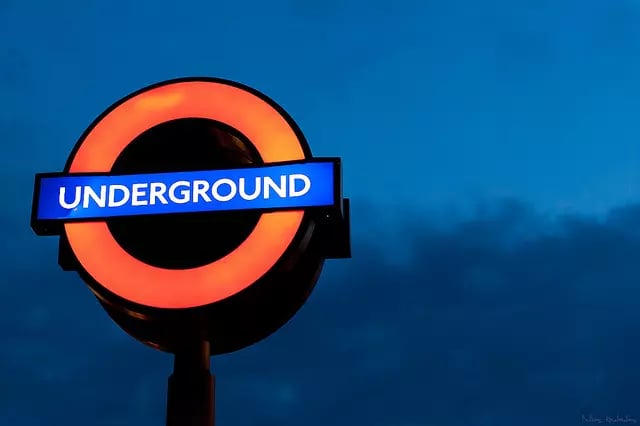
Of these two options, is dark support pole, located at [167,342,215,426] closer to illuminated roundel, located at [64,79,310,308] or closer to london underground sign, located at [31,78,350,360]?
london underground sign, located at [31,78,350,360]

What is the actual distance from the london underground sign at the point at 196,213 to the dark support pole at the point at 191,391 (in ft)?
0.51

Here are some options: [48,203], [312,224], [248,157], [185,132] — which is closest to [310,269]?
[312,224]

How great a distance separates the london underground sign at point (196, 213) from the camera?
6148 mm

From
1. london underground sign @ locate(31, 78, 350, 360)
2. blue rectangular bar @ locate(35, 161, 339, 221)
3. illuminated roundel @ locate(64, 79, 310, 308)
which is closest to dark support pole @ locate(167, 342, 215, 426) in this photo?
london underground sign @ locate(31, 78, 350, 360)

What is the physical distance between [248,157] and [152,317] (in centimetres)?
157

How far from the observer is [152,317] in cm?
603

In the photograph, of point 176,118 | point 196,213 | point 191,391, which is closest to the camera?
point 191,391

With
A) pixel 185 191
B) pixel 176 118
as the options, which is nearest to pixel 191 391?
pixel 185 191

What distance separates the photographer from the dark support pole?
20.2 feet

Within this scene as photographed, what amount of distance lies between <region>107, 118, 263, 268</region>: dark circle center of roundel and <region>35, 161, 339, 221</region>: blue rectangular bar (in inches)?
3.0

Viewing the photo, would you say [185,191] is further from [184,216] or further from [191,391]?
[191,391]

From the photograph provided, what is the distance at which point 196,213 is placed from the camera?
649cm

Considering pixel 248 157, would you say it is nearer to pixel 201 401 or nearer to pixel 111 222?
pixel 111 222

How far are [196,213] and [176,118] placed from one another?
2.88 feet
